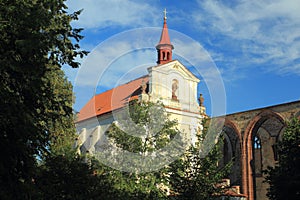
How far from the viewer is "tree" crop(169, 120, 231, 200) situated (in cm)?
1437

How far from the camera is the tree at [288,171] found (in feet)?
50.4

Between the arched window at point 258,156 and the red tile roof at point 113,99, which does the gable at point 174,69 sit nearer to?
the red tile roof at point 113,99

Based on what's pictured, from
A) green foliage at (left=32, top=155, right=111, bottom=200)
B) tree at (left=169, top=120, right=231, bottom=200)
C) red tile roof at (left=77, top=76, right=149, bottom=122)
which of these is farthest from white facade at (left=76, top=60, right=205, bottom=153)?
green foliage at (left=32, top=155, right=111, bottom=200)

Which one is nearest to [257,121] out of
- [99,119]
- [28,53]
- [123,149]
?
[99,119]

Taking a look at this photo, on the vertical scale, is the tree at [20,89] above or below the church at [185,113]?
below

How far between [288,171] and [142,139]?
7327mm

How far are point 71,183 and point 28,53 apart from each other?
5.42 meters

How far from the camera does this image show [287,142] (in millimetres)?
17344

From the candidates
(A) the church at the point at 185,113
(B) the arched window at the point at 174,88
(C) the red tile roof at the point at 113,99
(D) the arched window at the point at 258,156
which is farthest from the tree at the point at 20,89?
(D) the arched window at the point at 258,156

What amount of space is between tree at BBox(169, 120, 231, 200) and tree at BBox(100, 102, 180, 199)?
210 cm

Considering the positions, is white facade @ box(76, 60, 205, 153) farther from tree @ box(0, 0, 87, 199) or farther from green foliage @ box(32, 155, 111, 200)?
tree @ box(0, 0, 87, 199)

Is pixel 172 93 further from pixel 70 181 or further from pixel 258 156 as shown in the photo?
pixel 70 181

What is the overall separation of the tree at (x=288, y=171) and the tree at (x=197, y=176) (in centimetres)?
221

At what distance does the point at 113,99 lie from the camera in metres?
33.5
